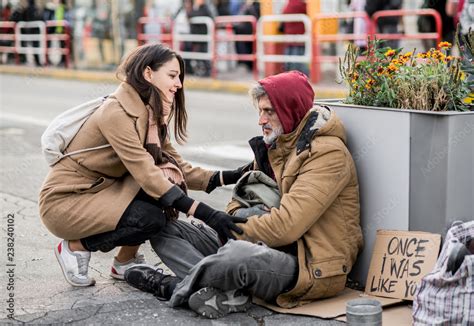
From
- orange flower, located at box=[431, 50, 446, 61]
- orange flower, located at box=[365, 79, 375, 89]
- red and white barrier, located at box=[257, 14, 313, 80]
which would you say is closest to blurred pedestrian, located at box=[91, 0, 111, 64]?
red and white barrier, located at box=[257, 14, 313, 80]

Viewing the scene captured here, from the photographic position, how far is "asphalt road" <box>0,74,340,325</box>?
13.5 feet

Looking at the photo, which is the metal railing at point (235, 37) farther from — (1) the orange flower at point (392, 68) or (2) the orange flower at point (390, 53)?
(1) the orange flower at point (392, 68)

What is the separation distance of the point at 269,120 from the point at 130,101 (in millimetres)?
680

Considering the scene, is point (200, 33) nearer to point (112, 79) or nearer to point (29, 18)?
point (112, 79)

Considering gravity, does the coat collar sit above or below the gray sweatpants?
above

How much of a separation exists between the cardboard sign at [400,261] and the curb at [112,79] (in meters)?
7.70

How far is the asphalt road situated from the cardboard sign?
0.41 meters

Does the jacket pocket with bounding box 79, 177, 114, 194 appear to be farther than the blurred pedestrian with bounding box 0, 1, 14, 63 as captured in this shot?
No

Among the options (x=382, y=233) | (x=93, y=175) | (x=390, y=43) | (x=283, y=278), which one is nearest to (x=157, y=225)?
(x=93, y=175)

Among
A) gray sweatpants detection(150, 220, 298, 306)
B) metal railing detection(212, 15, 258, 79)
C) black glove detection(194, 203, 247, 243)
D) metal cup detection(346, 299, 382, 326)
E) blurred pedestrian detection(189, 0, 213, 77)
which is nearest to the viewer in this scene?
metal cup detection(346, 299, 382, 326)

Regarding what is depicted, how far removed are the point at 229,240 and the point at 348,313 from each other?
2.54ft

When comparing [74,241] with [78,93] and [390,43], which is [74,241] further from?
[78,93]

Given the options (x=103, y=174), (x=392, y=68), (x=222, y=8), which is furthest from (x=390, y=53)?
(x=222, y=8)

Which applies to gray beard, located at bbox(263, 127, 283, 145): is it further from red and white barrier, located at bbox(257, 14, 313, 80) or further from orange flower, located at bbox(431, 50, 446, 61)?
red and white barrier, located at bbox(257, 14, 313, 80)
